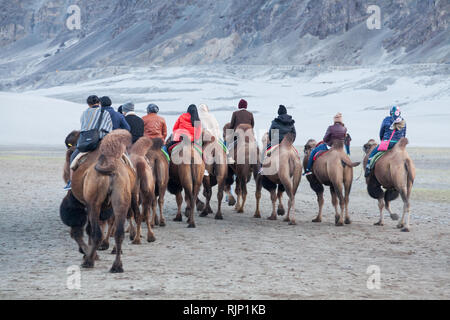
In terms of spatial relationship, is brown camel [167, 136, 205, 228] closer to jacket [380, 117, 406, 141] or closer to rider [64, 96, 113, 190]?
rider [64, 96, 113, 190]

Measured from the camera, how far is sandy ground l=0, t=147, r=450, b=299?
718 centimetres

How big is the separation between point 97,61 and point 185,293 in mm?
149093

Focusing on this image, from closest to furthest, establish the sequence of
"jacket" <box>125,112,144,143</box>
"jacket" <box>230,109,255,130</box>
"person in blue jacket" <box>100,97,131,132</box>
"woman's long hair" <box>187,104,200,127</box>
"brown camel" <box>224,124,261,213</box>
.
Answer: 1. "person in blue jacket" <box>100,97,131,132</box>
2. "jacket" <box>125,112,144,143</box>
3. "woman's long hair" <box>187,104,200,127</box>
4. "brown camel" <box>224,124,261,213</box>
5. "jacket" <box>230,109,255,130</box>

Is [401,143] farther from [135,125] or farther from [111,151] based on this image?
[111,151]

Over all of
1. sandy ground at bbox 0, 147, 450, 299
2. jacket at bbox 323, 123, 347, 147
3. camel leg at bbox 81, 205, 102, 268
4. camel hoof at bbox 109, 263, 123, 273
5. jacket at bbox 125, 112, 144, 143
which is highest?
jacket at bbox 125, 112, 144, 143

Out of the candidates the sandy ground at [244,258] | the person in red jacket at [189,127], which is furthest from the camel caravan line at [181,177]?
the sandy ground at [244,258]

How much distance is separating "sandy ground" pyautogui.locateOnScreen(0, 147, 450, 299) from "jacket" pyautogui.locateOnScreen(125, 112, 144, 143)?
1.57 metres

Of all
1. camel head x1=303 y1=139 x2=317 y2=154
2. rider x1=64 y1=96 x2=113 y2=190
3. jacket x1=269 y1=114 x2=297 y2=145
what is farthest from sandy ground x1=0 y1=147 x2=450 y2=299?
jacket x1=269 y1=114 x2=297 y2=145

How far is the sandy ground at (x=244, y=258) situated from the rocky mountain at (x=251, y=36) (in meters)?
83.6

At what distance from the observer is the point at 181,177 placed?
38.9ft

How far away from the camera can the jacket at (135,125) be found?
1152 cm
